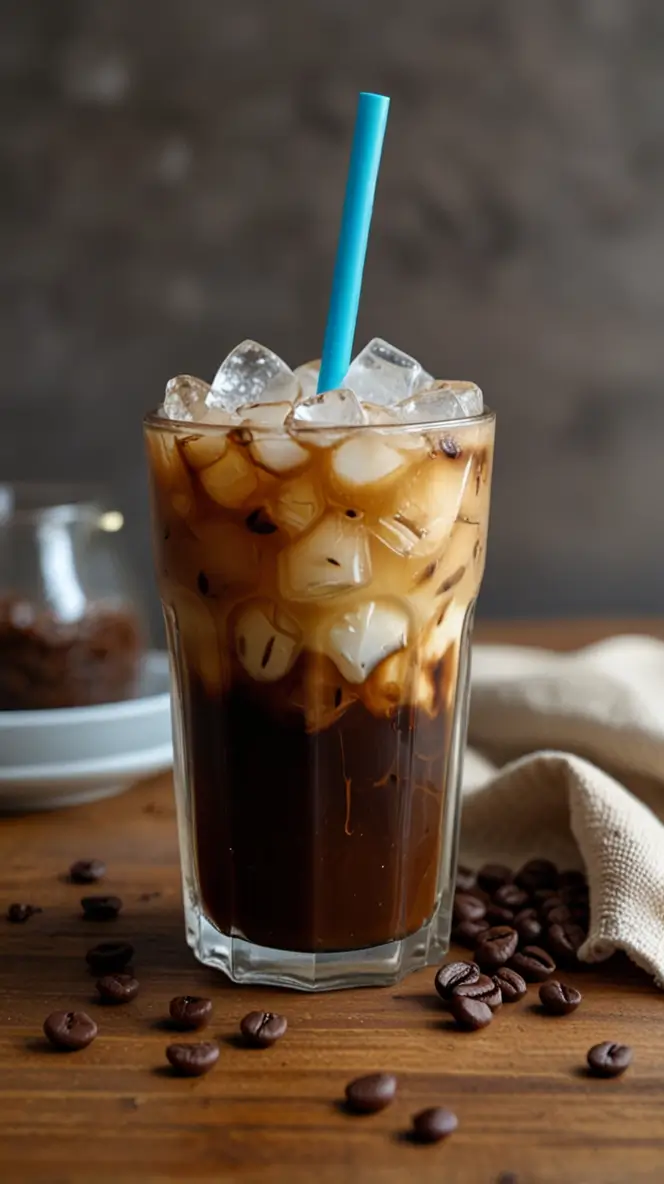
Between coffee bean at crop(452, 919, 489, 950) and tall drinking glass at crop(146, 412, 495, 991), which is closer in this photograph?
tall drinking glass at crop(146, 412, 495, 991)

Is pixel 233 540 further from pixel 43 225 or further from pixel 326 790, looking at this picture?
pixel 43 225

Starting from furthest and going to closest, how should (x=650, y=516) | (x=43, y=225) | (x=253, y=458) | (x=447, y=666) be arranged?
(x=650, y=516) < (x=43, y=225) < (x=447, y=666) < (x=253, y=458)

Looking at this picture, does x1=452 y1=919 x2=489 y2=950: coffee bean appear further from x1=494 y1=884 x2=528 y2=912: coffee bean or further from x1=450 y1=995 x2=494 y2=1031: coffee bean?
x1=450 y1=995 x2=494 y2=1031: coffee bean

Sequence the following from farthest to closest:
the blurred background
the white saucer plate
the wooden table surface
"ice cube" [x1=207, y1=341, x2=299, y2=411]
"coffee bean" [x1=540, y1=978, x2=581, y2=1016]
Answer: the blurred background, the white saucer plate, "ice cube" [x1=207, y1=341, x2=299, y2=411], "coffee bean" [x1=540, y1=978, x2=581, y2=1016], the wooden table surface

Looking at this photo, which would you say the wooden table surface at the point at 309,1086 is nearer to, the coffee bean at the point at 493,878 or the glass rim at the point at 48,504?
the coffee bean at the point at 493,878

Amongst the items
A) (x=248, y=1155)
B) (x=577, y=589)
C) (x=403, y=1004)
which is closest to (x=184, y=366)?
(x=577, y=589)

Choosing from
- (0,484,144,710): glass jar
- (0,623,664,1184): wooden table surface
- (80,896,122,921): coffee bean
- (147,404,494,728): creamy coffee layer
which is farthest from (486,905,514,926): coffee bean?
(0,484,144,710): glass jar

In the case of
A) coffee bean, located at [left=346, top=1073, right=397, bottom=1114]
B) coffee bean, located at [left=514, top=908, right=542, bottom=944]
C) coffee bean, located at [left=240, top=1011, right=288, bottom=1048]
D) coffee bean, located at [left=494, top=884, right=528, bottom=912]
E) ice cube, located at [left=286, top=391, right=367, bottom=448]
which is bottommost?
coffee bean, located at [left=494, top=884, right=528, bottom=912]
